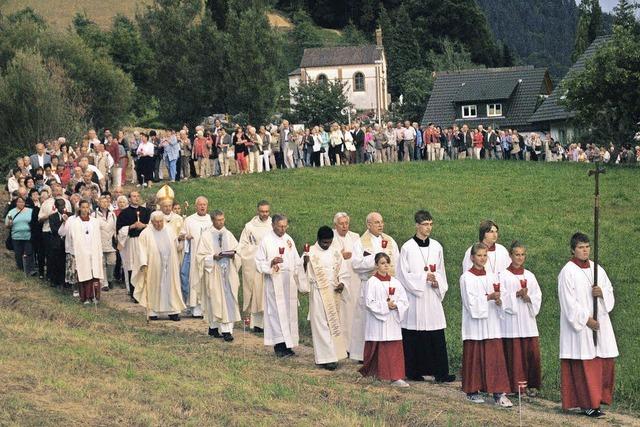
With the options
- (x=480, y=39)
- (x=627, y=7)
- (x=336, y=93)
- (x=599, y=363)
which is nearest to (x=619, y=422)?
(x=599, y=363)

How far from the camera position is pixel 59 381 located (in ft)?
46.8

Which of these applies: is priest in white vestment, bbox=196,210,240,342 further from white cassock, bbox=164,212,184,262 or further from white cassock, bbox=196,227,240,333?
white cassock, bbox=164,212,184,262

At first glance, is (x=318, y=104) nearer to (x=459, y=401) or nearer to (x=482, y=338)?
(x=482, y=338)

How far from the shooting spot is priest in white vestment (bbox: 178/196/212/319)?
21.8 metres

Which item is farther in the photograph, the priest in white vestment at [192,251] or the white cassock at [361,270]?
the priest in white vestment at [192,251]

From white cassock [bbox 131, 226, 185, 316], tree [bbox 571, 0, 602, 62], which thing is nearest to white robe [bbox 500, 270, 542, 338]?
white cassock [bbox 131, 226, 185, 316]

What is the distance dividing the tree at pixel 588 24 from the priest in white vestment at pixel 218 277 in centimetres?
8156

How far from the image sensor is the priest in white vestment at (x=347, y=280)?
1834cm

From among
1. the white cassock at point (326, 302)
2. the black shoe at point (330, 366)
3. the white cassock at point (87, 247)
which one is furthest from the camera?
the white cassock at point (87, 247)

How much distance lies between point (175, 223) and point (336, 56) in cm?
9236

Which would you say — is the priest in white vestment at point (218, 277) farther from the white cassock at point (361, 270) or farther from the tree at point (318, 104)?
the tree at point (318, 104)

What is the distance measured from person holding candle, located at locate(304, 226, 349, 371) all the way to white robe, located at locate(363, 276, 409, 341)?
4.93 ft

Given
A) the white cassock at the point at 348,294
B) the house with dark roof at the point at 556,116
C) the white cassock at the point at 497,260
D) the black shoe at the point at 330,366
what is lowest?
the black shoe at the point at 330,366

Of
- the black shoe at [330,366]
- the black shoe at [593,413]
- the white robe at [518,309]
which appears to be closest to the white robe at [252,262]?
the black shoe at [330,366]
